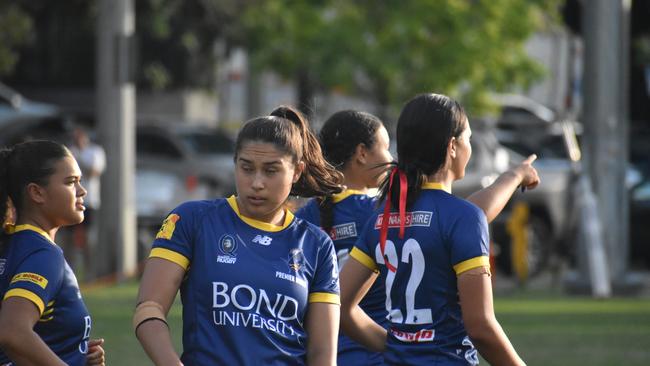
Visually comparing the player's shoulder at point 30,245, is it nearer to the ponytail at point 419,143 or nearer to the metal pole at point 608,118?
the ponytail at point 419,143

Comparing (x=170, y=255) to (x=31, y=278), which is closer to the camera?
(x=170, y=255)

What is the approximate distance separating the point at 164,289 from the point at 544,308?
10546 mm

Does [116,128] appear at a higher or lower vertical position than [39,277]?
higher

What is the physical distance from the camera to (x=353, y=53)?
27.1 m

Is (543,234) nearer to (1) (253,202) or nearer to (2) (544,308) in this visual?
(2) (544,308)

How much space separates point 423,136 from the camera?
4965 millimetres

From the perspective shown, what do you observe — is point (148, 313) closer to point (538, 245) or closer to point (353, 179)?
point (353, 179)

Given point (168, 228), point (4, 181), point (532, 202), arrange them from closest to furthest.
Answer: point (168, 228) → point (4, 181) → point (532, 202)

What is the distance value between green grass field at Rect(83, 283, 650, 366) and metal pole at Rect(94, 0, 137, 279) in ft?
6.31

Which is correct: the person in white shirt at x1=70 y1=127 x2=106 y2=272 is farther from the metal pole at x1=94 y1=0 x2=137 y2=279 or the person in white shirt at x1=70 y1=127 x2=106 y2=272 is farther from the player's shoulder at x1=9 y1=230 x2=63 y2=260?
the player's shoulder at x1=9 y1=230 x2=63 y2=260

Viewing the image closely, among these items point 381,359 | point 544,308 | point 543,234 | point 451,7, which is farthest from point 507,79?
point 381,359

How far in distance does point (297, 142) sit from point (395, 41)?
22587mm

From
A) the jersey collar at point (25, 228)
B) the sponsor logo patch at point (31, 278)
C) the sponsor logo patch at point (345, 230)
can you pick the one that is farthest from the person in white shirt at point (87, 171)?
the sponsor logo patch at point (31, 278)

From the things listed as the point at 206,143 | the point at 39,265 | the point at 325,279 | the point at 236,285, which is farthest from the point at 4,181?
the point at 206,143
